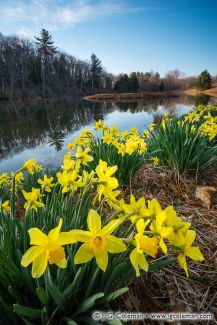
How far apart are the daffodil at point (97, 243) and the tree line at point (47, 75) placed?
45.1 meters

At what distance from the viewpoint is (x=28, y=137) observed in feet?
40.4

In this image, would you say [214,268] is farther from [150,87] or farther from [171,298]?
[150,87]

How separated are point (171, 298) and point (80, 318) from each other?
58cm

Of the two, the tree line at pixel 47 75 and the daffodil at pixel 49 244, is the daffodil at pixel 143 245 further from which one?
the tree line at pixel 47 75

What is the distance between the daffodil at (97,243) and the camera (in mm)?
714

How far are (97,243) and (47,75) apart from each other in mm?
62673

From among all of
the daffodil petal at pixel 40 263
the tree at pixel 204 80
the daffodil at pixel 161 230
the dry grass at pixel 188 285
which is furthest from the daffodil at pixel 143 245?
the tree at pixel 204 80

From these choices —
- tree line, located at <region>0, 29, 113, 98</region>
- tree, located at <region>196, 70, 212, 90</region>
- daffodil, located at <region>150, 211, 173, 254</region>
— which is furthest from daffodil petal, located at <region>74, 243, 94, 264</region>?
tree, located at <region>196, 70, 212, 90</region>

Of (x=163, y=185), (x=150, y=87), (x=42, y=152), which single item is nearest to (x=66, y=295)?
(x=163, y=185)

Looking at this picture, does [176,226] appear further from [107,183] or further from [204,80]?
[204,80]

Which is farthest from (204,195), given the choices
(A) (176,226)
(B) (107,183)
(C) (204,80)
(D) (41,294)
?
(C) (204,80)

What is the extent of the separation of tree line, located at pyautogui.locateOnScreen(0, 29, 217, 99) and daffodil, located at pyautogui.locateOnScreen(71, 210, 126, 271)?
148 ft

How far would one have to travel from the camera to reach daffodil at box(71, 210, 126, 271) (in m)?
0.71

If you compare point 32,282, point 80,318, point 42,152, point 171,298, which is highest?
point 32,282
